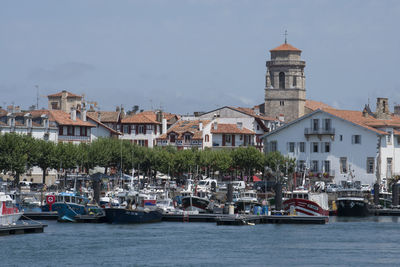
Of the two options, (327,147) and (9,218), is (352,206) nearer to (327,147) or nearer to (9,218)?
(327,147)

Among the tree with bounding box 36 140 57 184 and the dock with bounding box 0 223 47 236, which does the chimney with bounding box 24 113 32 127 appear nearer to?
the tree with bounding box 36 140 57 184

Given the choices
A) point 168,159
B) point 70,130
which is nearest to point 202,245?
point 168,159

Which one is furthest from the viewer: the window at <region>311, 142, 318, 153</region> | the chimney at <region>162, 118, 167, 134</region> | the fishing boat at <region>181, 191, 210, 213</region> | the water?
the chimney at <region>162, 118, 167, 134</region>

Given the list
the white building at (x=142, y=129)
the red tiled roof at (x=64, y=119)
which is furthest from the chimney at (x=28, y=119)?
the white building at (x=142, y=129)

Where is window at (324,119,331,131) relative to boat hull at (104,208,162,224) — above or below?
above

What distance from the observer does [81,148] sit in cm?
14975

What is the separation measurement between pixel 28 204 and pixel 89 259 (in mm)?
40063

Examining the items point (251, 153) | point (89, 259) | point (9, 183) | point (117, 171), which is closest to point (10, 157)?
point (9, 183)

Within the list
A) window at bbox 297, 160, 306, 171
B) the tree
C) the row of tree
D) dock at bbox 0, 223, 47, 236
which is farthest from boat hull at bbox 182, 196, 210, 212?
window at bbox 297, 160, 306, 171

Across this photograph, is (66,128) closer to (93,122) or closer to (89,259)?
(93,122)

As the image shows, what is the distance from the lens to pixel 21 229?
3853 inches

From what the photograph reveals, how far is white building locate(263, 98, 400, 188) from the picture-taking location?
151875 millimetres

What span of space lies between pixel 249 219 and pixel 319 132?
1833 inches

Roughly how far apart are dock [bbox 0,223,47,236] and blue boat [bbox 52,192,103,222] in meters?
11.3
